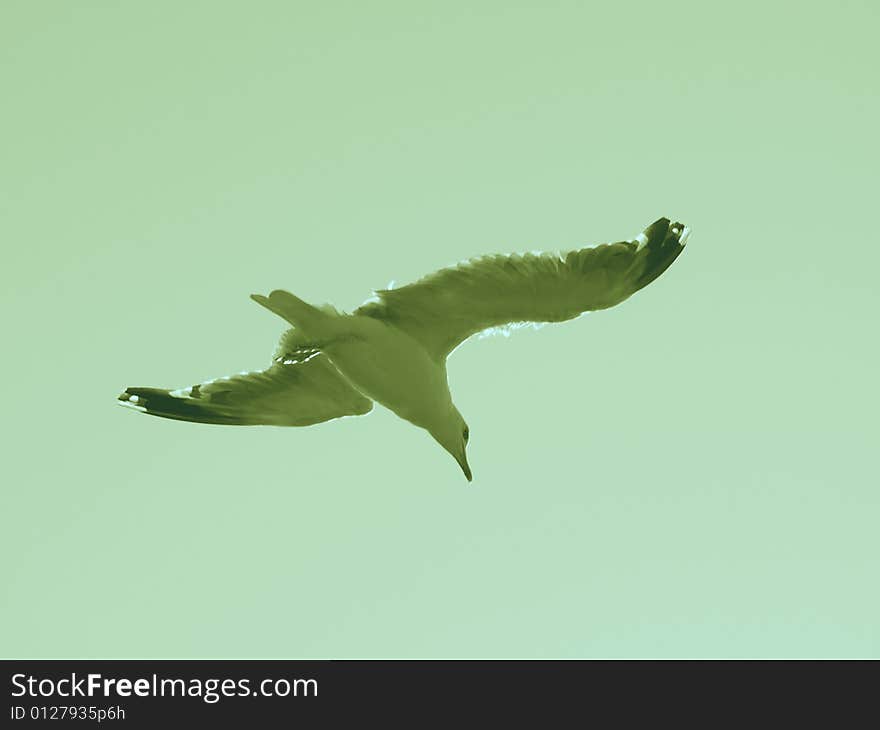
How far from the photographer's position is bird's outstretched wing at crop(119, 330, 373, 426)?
9.01 m

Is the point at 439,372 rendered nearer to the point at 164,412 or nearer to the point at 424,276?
the point at 424,276

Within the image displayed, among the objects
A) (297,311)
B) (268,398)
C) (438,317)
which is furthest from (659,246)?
(268,398)

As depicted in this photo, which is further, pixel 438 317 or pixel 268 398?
pixel 268 398

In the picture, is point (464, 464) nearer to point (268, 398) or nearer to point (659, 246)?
point (268, 398)

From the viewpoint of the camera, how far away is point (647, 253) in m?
7.99

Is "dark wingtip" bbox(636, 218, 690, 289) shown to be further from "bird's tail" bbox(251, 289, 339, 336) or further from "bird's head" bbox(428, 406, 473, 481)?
"bird's tail" bbox(251, 289, 339, 336)

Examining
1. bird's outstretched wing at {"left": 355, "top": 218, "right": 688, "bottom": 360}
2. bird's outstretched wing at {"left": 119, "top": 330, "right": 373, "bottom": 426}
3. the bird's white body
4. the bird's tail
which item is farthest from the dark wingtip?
bird's outstretched wing at {"left": 119, "top": 330, "right": 373, "bottom": 426}

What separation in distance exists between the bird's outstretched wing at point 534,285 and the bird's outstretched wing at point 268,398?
3.16 feet

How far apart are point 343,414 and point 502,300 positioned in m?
1.72

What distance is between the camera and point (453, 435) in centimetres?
867

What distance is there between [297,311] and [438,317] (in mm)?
889

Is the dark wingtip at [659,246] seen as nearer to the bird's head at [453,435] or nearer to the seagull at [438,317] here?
the seagull at [438,317]

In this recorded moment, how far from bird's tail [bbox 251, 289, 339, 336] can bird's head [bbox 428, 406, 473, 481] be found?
40.7 inches

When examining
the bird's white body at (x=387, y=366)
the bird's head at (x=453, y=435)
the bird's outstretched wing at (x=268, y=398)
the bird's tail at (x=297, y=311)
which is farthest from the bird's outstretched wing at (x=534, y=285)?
the bird's outstretched wing at (x=268, y=398)
